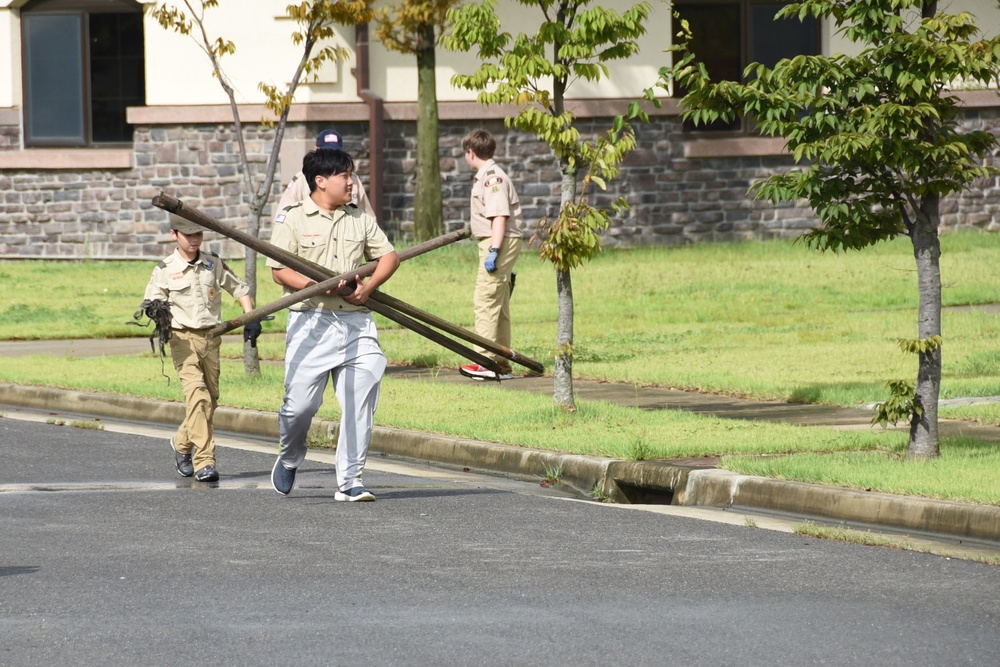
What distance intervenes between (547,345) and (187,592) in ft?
32.0

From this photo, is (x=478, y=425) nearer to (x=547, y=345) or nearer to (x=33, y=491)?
(x=33, y=491)

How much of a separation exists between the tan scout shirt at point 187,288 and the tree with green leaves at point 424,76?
43.9ft

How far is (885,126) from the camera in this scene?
31.0ft

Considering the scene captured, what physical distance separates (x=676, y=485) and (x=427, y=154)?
15.6 meters

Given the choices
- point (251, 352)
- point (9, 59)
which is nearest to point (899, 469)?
point (251, 352)

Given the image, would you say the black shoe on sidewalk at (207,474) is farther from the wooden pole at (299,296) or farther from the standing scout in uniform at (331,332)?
the wooden pole at (299,296)

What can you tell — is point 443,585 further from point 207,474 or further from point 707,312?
point 707,312

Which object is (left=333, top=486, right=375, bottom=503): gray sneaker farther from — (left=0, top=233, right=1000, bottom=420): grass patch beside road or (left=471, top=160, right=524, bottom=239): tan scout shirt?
(left=471, top=160, right=524, bottom=239): tan scout shirt

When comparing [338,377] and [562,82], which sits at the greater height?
[562,82]

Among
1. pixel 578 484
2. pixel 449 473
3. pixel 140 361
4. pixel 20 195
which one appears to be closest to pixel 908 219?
pixel 578 484

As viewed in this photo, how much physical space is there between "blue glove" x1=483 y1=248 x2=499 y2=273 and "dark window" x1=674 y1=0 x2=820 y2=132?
12821 mm

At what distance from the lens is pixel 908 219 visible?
390 inches

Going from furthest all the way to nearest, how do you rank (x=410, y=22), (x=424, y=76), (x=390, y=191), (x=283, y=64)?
(x=390, y=191)
(x=424, y=76)
(x=283, y=64)
(x=410, y=22)

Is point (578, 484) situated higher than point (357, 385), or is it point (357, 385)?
point (357, 385)
